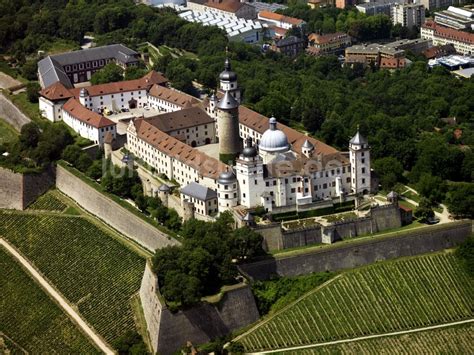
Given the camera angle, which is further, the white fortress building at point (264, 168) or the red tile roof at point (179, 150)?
the red tile roof at point (179, 150)

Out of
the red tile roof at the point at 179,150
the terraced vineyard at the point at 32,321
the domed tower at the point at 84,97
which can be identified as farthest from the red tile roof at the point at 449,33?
the terraced vineyard at the point at 32,321

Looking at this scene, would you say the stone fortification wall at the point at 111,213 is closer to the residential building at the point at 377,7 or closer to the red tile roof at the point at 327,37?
the red tile roof at the point at 327,37

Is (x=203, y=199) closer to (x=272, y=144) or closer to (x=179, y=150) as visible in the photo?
(x=272, y=144)

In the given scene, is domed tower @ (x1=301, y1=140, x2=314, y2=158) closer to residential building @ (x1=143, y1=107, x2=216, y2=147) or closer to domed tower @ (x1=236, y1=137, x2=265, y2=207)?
domed tower @ (x1=236, y1=137, x2=265, y2=207)

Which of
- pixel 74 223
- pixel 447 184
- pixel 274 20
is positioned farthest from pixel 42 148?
pixel 274 20

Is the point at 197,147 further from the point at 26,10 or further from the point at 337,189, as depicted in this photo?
the point at 26,10

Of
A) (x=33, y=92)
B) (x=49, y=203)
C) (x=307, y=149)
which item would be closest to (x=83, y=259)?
(x=49, y=203)

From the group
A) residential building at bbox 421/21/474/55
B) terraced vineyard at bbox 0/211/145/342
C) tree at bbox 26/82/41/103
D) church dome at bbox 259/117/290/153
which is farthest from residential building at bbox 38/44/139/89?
residential building at bbox 421/21/474/55
